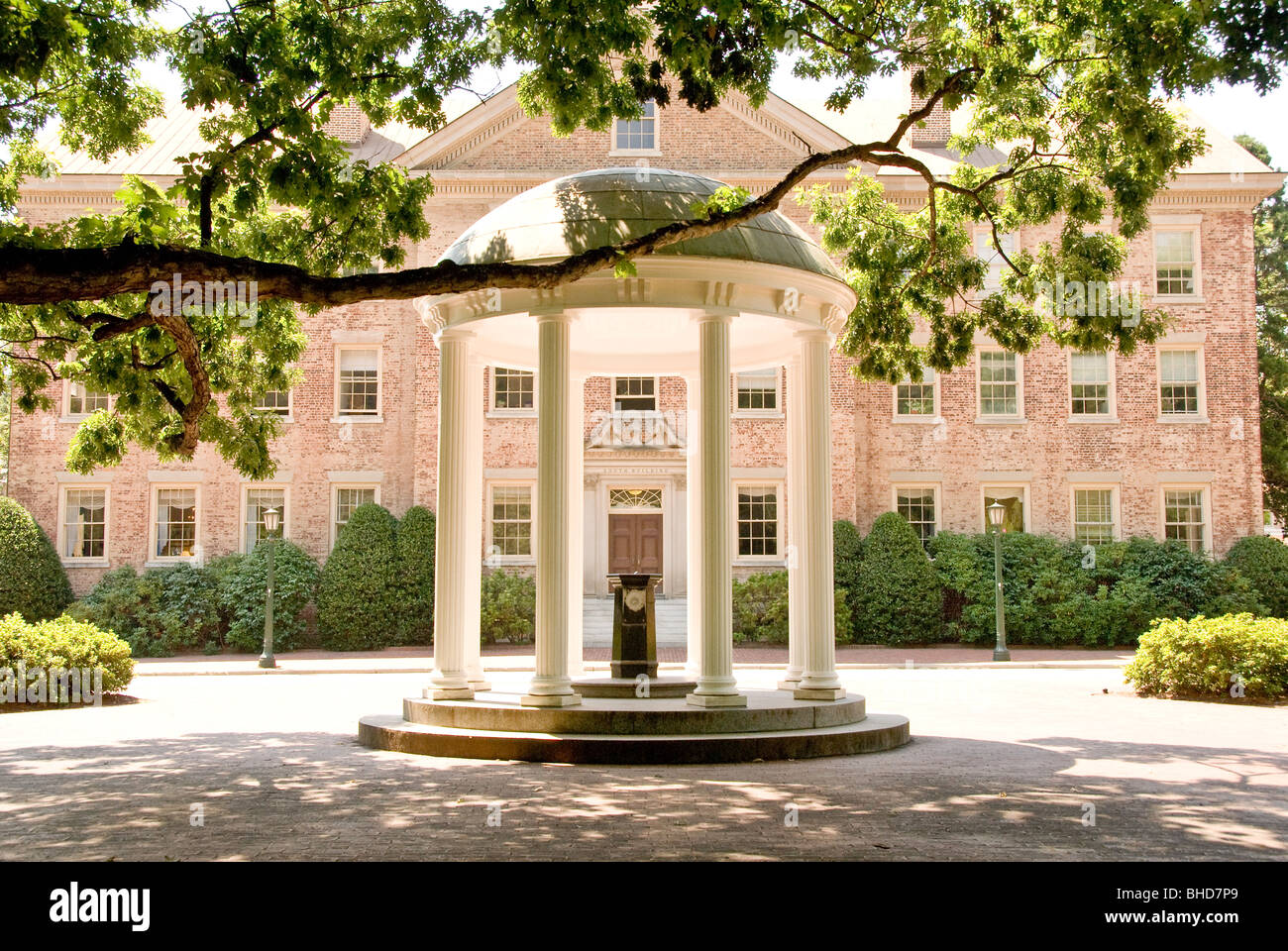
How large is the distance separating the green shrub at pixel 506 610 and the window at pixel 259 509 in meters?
7.03

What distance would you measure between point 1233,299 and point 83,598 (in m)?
35.0

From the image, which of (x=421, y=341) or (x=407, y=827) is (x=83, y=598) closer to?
(x=421, y=341)

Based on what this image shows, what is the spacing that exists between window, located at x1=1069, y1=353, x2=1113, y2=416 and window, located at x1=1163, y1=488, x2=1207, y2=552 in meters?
3.18

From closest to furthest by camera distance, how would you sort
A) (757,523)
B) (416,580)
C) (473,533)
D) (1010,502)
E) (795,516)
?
1. (473,533)
2. (795,516)
3. (416,580)
4. (757,523)
5. (1010,502)

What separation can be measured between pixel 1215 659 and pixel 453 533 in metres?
12.0

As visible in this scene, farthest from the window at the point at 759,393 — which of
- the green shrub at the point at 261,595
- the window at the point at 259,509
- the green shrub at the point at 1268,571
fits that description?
the window at the point at 259,509

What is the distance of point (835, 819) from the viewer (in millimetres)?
8227

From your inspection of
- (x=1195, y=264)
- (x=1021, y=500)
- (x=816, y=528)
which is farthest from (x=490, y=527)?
(x=1195, y=264)

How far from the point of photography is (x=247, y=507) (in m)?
33.8

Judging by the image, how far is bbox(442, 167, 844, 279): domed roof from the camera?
12.2 m

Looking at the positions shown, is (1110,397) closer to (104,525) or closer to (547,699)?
(547,699)

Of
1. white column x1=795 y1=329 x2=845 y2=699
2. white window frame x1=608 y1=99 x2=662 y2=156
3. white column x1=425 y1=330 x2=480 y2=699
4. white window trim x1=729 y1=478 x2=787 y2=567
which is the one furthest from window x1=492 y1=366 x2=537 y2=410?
white column x1=795 y1=329 x2=845 y2=699

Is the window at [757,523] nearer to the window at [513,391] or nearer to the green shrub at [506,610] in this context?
the green shrub at [506,610]

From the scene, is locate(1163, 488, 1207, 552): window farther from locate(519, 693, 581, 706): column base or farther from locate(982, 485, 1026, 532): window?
locate(519, 693, 581, 706): column base
